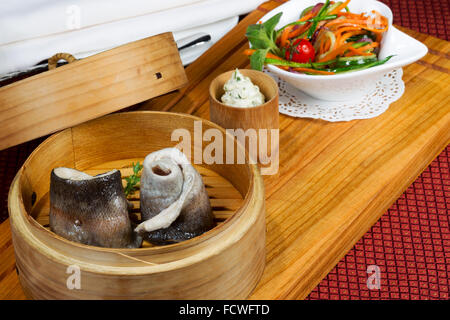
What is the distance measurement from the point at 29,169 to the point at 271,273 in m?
0.46

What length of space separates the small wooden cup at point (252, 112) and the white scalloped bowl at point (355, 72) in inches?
5.3

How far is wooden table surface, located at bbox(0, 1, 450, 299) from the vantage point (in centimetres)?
102

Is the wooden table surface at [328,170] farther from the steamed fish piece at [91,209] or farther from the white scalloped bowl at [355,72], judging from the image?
the steamed fish piece at [91,209]

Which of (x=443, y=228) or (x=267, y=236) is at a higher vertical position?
(x=267, y=236)

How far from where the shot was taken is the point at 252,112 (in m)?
1.08

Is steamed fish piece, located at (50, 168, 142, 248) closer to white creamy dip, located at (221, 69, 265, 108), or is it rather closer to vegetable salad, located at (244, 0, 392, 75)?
white creamy dip, located at (221, 69, 265, 108)

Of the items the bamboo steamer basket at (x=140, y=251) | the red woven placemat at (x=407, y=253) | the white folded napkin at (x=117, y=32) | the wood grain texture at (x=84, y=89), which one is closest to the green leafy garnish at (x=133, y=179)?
the bamboo steamer basket at (x=140, y=251)

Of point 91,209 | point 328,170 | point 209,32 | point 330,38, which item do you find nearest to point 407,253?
point 328,170

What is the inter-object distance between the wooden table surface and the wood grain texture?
22 centimetres

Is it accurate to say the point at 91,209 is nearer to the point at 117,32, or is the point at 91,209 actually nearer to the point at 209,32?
the point at 117,32

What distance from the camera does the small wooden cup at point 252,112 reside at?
3.56 ft

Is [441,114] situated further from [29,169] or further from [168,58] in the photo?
[29,169]
